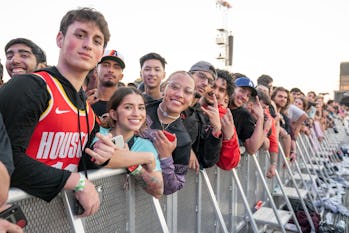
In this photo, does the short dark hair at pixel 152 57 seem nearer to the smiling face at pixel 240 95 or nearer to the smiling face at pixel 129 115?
the smiling face at pixel 240 95

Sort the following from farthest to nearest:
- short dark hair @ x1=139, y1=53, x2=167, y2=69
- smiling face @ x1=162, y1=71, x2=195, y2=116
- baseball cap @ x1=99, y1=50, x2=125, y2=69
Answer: short dark hair @ x1=139, y1=53, x2=167, y2=69, baseball cap @ x1=99, y1=50, x2=125, y2=69, smiling face @ x1=162, y1=71, x2=195, y2=116

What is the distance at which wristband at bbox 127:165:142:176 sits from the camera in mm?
1913

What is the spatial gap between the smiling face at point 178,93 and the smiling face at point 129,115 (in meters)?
0.34

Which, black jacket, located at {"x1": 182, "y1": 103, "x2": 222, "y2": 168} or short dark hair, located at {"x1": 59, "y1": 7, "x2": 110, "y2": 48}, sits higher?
short dark hair, located at {"x1": 59, "y1": 7, "x2": 110, "y2": 48}

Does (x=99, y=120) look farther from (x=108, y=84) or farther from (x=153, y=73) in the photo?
(x=153, y=73)

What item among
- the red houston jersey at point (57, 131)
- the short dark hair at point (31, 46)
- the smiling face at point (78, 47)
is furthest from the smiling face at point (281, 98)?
the red houston jersey at point (57, 131)

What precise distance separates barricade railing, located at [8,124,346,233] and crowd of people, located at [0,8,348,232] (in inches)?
3.1

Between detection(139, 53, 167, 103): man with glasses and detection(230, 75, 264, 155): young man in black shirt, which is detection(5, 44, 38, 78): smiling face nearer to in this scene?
detection(139, 53, 167, 103): man with glasses

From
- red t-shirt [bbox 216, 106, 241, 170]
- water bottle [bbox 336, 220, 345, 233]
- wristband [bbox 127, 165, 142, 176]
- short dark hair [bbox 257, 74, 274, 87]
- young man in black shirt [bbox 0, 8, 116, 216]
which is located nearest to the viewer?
young man in black shirt [bbox 0, 8, 116, 216]

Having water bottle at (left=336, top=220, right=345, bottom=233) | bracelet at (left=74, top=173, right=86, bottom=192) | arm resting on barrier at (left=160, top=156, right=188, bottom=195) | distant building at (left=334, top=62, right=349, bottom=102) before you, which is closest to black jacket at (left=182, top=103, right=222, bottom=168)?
arm resting on barrier at (left=160, top=156, right=188, bottom=195)

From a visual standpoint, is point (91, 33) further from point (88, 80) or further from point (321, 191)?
point (321, 191)

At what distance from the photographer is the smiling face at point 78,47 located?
5.41 ft

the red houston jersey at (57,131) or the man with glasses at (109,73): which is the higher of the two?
the man with glasses at (109,73)

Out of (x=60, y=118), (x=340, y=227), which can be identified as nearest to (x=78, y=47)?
(x=60, y=118)
